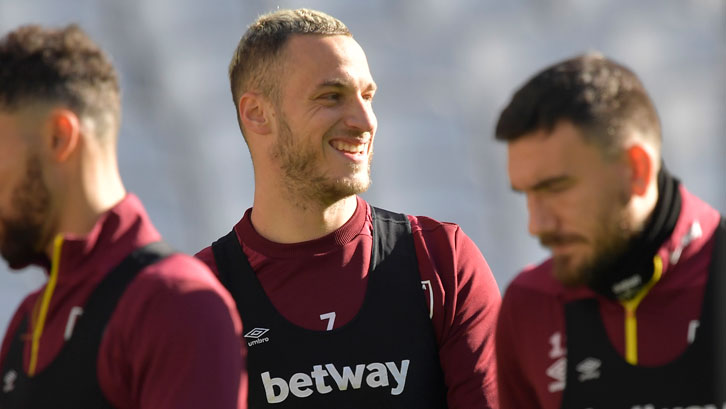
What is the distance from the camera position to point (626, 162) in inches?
85.0

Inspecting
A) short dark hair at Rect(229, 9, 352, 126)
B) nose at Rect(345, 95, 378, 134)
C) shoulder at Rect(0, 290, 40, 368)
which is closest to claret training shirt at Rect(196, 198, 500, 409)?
nose at Rect(345, 95, 378, 134)

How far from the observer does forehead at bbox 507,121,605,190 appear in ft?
7.07

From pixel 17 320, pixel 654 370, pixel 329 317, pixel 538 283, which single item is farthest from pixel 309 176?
pixel 654 370

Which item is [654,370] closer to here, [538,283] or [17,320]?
[538,283]

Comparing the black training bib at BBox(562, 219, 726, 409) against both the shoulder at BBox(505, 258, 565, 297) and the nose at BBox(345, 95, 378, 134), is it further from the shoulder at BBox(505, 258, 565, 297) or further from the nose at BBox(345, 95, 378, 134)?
the nose at BBox(345, 95, 378, 134)

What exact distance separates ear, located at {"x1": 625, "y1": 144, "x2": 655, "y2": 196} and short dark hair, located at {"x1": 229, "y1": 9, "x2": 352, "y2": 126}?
148 cm

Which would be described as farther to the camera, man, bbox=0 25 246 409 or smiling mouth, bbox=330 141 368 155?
smiling mouth, bbox=330 141 368 155

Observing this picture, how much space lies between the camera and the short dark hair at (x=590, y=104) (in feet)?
7.08

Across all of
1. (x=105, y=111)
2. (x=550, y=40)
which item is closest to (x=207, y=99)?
(x=550, y=40)

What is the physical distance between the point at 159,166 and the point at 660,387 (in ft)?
16.3

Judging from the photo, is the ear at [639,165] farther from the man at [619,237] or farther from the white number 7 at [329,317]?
the white number 7 at [329,317]

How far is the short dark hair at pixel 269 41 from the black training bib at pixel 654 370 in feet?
4.95

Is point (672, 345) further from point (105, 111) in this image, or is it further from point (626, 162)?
point (105, 111)

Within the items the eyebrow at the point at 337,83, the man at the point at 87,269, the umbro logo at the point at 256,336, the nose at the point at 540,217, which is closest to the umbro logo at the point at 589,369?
the nose at the point at 540,217
